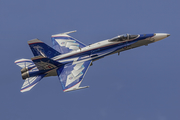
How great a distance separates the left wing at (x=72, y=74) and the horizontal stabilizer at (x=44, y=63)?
89 centimetres

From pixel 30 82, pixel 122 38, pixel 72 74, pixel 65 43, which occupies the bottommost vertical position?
pixel 72 74

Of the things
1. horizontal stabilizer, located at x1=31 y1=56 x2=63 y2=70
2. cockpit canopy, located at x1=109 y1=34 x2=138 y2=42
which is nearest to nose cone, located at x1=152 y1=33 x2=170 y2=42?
cockpit canopy, located at x1=109 y1=34 x2=138 y2=42

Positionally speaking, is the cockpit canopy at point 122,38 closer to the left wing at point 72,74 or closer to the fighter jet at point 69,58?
the fighter jet at point 69,58

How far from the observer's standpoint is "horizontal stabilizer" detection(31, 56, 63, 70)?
32906 millimetres

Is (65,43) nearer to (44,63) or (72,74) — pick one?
(44,63)

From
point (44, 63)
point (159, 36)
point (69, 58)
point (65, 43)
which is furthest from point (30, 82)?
point (159, 36)

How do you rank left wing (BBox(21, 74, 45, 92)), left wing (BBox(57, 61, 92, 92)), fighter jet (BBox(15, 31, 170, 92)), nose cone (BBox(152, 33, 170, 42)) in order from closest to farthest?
1. left wing (BBox(57, 61, 92, 92))
2. left wing (BBox(21, 74, 45, 92))
3. fighter jet (BBox(15, 31, 170, 92))
4. nose cone (BBox(152, 33, 170, 42))

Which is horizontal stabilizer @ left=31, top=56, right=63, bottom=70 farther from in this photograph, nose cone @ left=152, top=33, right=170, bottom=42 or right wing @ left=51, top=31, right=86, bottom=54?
nose cone @ left=152, top=33, right=170, bottom=42

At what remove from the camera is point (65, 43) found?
127ft

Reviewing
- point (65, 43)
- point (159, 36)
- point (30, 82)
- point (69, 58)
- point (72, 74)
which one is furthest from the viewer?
point (65, 43)

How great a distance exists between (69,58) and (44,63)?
11.0ft

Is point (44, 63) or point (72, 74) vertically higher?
point (44, 63)

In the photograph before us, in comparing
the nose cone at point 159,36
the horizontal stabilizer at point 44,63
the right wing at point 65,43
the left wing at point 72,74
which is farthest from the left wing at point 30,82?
the nose cone at point 159,36

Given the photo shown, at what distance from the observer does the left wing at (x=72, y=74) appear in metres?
32.8
